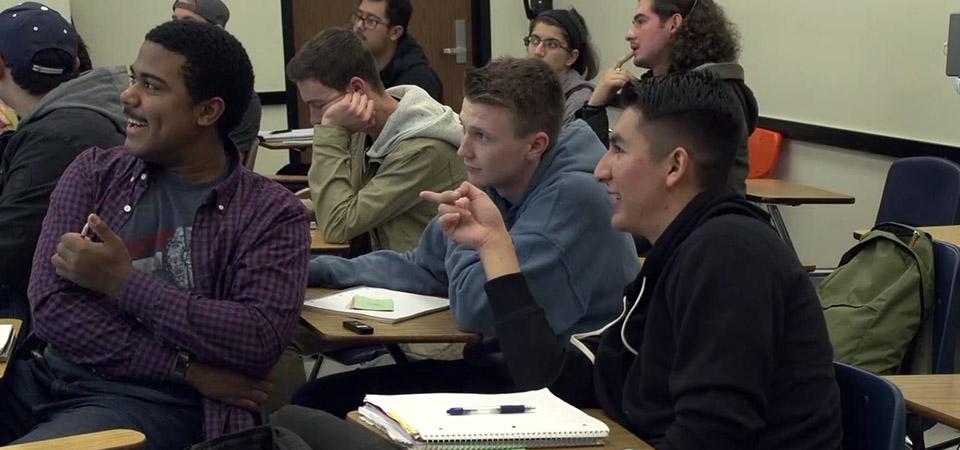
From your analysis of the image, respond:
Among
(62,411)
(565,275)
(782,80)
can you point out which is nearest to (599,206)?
(565,275)

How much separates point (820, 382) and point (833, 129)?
3614 mm

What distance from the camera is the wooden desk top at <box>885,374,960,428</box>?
1.95m

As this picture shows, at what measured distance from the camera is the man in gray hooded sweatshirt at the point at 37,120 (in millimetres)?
2660

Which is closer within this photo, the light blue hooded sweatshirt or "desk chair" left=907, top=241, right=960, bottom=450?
the light blue hooded sweatshirt

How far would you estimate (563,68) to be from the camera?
5145 millimetres

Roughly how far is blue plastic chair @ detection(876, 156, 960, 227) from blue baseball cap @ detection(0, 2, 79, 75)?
270cm

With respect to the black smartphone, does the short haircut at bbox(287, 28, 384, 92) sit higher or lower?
higher

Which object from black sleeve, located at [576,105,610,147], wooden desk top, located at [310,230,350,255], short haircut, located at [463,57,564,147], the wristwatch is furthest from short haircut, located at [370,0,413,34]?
the wristwatch

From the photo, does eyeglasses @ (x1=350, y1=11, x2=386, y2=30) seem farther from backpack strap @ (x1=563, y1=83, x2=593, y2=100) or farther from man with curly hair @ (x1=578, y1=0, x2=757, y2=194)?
man with curly hair @ (x1=578, y1=0, x2=757, y2=194)

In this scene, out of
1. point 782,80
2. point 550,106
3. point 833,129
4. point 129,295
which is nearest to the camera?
point 129,295

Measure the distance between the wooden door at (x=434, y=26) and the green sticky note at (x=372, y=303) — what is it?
213 inches

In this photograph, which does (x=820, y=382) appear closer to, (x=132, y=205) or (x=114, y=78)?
(x=132, y=205)

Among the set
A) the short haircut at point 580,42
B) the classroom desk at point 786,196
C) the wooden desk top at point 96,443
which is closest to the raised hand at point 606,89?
the short haircut at point 580,42

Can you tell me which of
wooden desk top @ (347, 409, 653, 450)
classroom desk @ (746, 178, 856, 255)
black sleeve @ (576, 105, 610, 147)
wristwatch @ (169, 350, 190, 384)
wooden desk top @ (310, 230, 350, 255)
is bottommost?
classroom desk @ (746, 178, 856, 255)
